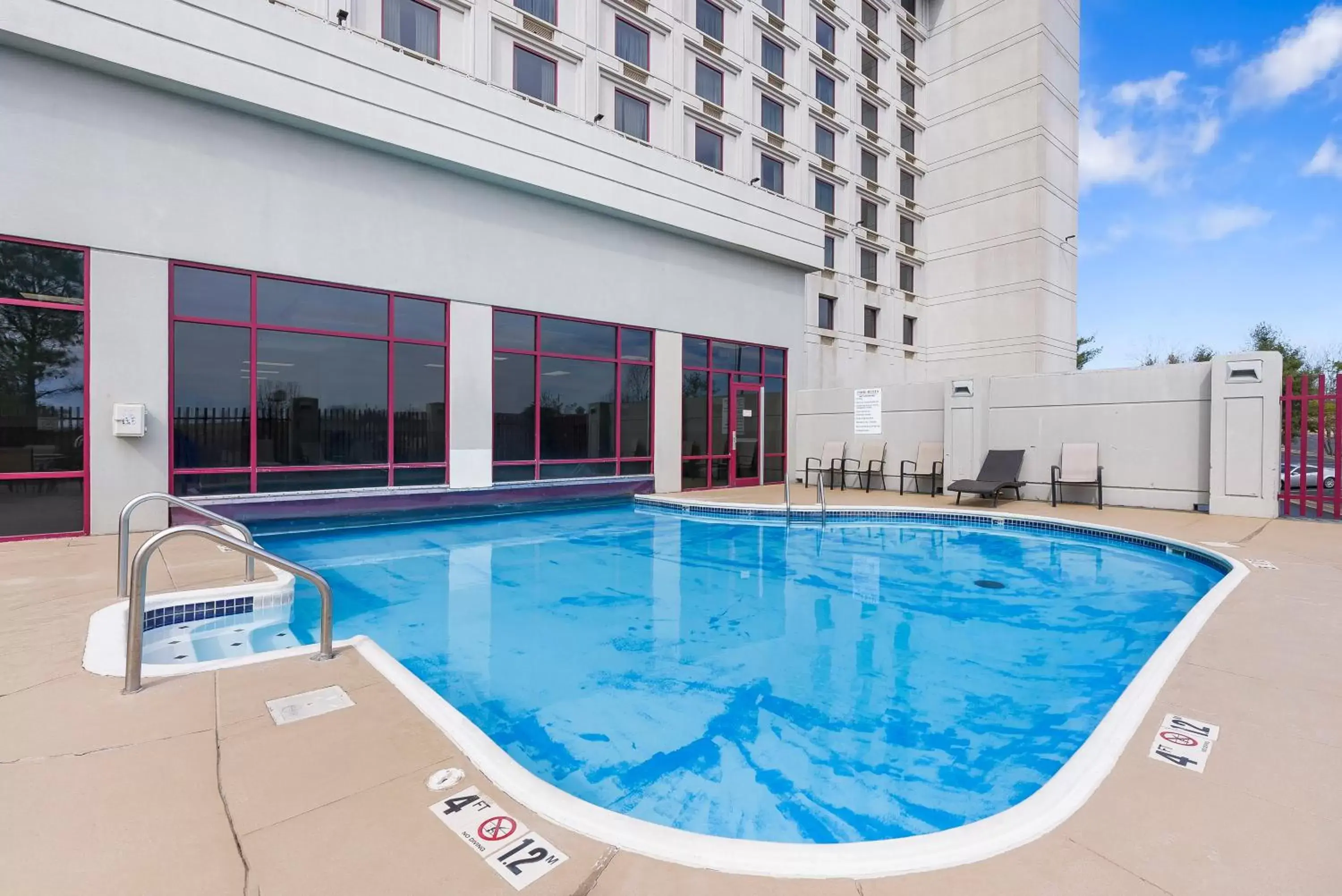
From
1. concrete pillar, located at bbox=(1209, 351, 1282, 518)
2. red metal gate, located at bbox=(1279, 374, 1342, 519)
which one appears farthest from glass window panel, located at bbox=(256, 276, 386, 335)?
red metal gate, located at bbox=(1279, 374, 1342, 519)

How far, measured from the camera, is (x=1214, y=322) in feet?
129

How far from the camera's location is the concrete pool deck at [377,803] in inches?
69.1

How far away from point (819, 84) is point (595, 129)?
412 inches

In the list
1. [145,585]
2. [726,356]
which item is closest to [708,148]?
[726,356]

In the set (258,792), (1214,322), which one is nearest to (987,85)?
(258,792)

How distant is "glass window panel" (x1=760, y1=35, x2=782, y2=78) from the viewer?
17.0 meters

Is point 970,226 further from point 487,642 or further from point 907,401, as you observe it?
point 487,642

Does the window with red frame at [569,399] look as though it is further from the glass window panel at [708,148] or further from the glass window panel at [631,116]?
the glass window panel at [708,148]

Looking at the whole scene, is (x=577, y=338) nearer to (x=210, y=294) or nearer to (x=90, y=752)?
(x=210, y=294)

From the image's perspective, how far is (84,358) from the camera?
7.56 meters

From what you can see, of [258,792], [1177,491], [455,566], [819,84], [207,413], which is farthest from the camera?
[819,84]

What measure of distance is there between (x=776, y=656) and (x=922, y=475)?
359 inches

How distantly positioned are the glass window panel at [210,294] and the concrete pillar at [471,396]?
114 inches

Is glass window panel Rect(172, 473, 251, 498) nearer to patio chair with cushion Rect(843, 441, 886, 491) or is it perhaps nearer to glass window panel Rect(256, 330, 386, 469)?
glass window panel Rect(256, 330, 386, 469)
